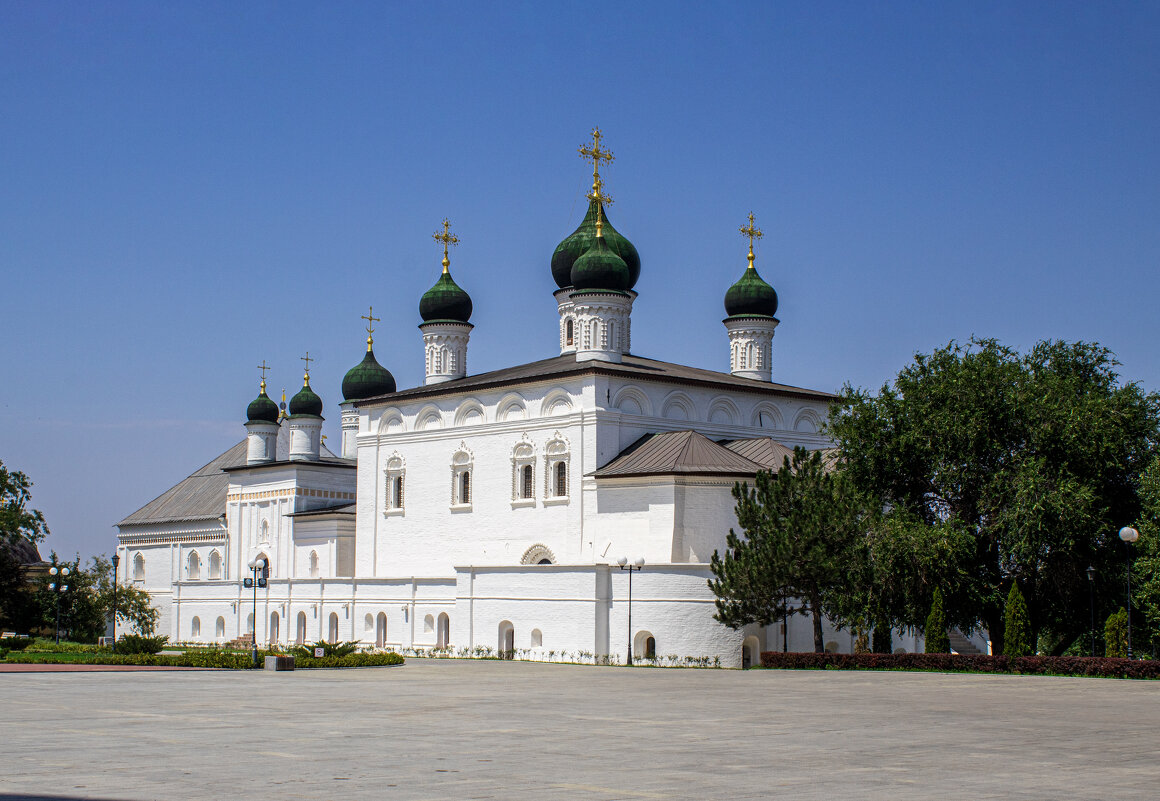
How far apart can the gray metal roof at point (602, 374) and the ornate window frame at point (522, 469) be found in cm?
188

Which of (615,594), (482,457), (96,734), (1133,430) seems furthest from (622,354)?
(96,734)

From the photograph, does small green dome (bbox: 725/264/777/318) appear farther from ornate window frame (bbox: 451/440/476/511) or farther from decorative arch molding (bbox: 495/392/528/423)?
ornate window frame (bbox: 451/440/476/511)

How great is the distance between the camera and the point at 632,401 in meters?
36.8

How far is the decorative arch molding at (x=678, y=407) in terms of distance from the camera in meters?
37.4

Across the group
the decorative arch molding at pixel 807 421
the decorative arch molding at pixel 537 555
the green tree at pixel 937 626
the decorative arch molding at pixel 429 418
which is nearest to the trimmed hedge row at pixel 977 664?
the green tree at pixel 937 626

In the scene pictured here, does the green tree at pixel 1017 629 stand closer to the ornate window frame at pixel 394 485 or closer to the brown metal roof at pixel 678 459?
the brown metal roof at pixel 678 459

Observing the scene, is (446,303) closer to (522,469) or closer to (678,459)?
Result: (522,469)

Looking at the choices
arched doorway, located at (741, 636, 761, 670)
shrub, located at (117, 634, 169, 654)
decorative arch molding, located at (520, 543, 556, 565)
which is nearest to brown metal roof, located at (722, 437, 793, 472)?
arched doorway, located at (741, 636, 761, 670)

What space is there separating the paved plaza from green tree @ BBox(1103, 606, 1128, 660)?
430cm

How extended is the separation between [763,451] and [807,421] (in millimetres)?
6231

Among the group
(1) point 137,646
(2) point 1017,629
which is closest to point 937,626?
(2) point 1017,629

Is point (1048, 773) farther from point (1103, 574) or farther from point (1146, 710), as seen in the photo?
point (1103, 574)

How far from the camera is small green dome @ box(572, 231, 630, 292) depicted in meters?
38.1

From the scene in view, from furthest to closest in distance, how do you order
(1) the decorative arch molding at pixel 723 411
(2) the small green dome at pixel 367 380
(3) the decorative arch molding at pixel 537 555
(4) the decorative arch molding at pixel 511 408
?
(2) the small green dome at pixel 367 380
(1) the decorative arch molding at pixel 723 411
(4) the decorative arch molding at pixel 511 408
(3) the decorative arch molding at pixel 537 555
